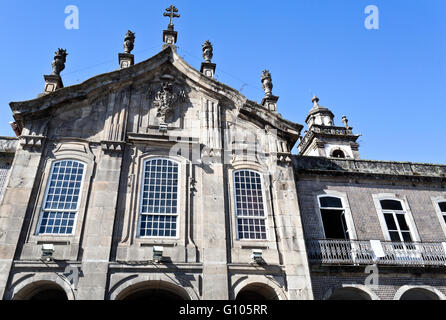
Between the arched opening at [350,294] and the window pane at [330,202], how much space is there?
3512 mm

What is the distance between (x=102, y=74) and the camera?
15523 mm

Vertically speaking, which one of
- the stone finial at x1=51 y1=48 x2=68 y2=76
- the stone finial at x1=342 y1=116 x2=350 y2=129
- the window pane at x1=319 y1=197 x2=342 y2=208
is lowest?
the window pane at x1=319 y1=197 x2=342 y2=208

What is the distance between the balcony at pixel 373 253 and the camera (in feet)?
45.5

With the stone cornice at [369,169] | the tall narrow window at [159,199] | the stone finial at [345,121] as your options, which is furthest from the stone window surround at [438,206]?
the stone finial at [345,121]

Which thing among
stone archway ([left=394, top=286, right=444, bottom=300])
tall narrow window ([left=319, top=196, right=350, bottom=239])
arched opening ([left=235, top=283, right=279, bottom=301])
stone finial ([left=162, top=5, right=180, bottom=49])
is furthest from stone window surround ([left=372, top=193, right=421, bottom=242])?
stone finial ([left=162, top=5, right=180, bottom=49])

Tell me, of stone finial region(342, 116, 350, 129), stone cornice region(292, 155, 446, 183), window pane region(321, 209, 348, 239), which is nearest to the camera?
window pane region(321, 209, 348, 239)

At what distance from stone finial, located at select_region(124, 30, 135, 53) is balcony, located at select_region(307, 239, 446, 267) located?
1179 centimetres

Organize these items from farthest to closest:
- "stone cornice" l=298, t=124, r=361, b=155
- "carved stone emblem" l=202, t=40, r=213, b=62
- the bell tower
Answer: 1. "stone cornice" l=298, t=124, r=361, b=155
2. the bell tower
3. "carved stone emblem" l=202, t=40, r=213, b=62

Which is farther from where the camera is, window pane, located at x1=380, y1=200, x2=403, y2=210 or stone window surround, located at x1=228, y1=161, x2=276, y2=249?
window pane, located at x1=380, y1=200, x2=403, y2=210

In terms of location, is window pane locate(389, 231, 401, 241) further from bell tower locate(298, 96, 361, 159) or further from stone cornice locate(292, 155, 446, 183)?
bell tower locate(298, 96, 361, 159)

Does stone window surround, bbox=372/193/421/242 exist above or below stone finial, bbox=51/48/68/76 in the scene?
below

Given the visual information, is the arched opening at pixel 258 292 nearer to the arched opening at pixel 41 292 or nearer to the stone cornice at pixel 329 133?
the arched opening at pixel 41 292

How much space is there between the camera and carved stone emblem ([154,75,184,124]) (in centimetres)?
1571

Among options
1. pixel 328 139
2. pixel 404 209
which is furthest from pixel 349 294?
pixel 328 139
